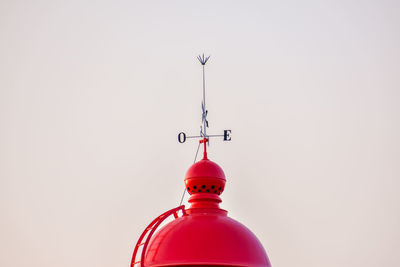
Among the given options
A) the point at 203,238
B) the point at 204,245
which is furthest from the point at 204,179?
the point at 204,245

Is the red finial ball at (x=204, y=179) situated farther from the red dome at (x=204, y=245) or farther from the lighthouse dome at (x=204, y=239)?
the red dome at (x=204, y=245)

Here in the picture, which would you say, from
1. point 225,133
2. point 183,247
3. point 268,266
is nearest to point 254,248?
point 268,266

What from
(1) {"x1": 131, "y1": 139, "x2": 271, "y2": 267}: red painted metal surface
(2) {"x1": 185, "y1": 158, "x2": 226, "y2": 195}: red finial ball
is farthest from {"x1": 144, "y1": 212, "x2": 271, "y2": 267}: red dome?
(2) {"x1": 185, "y1": 158, "x2": 226, "y2": 195}: red finial ball

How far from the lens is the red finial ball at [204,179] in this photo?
13.1 metres

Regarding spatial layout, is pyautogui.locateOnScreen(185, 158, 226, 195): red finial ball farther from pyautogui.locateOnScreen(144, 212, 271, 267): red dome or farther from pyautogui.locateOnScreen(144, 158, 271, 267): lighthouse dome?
pyautogui.locateOnScreen(144, 212, 271, 267): red dome

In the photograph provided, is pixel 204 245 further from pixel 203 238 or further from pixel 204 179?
pixel 204 179

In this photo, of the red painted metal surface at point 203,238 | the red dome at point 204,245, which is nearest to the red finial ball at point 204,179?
the red painted metal surface at point 203,238

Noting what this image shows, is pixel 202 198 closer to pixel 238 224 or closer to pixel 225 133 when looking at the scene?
pixel 238 224

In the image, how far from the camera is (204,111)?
577 inches

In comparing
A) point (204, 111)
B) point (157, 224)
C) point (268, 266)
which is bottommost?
point (268, 266)

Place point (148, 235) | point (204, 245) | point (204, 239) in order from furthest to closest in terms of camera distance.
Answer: point (148, 235)
point (204, 239)
point (204, 245)

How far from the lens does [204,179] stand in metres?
13.1

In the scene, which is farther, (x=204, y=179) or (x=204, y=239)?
(x=204, y=179)

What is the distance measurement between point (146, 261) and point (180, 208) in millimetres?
1485
